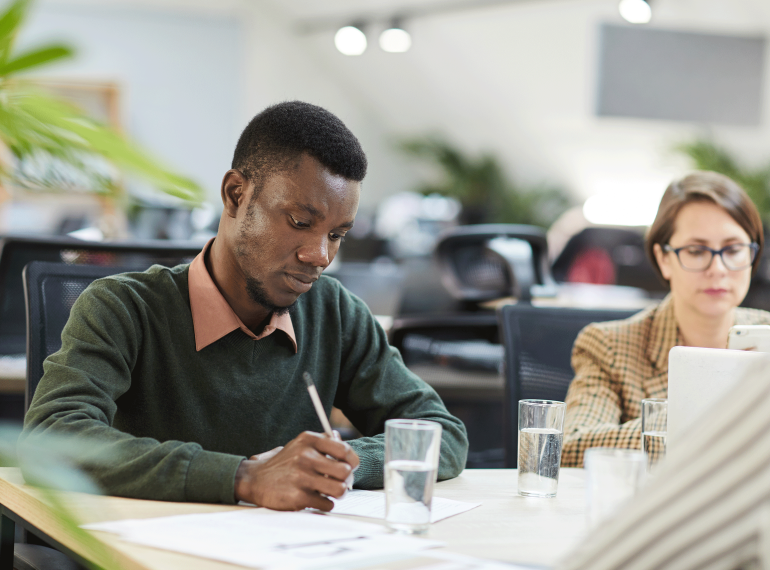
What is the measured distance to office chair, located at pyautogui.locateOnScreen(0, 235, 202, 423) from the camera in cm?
182

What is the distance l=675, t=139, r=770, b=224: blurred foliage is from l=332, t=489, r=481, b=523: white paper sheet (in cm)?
556

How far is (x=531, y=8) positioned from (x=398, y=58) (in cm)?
A: 203

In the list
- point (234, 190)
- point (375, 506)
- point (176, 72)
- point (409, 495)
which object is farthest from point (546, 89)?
point (409, 495)

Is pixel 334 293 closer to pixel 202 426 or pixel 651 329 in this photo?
pixel 202 426

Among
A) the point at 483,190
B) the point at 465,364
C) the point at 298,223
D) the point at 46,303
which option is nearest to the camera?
the point at 298,223

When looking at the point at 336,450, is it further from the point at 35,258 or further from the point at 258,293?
the point at 35,258

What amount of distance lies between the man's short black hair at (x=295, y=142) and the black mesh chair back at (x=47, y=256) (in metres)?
0.53

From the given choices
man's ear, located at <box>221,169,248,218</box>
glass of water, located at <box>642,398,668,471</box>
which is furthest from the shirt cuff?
glass of water, located at <box>642,398,668,471</box>

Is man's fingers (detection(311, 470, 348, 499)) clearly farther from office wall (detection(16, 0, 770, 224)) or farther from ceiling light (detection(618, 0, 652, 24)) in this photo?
office wall (detection(16, 0, 770, 224))

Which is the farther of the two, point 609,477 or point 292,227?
point 292,227

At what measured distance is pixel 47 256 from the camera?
2.00m

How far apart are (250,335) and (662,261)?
3.04 feet

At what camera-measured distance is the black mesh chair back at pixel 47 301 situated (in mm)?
1361

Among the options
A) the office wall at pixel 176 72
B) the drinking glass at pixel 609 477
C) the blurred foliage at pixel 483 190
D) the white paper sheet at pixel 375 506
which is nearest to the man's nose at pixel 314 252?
the white paper sheet at pixel 375 506
